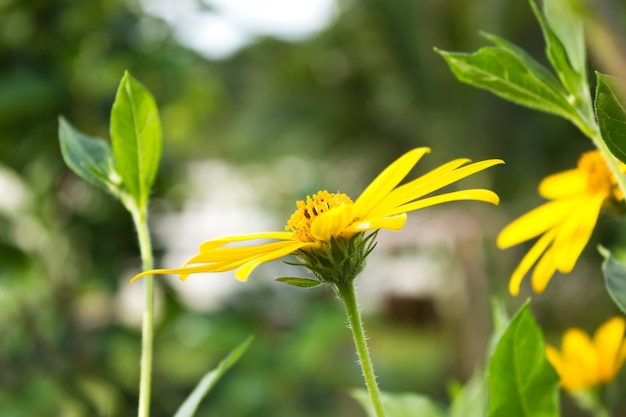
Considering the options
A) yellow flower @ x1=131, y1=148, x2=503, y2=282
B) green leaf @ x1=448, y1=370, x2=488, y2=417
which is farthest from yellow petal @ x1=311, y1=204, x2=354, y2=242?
green leaf @ x1=448, y1=370, x2=488, y2=417

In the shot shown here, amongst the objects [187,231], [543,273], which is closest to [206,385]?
[543,273]

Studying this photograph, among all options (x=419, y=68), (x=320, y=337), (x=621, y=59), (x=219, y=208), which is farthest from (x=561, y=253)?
(x=419, y=68)

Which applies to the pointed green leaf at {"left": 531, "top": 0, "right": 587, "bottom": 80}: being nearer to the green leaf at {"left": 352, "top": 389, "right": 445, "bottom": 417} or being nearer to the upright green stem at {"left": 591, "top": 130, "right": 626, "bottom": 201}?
the upright green stem at {"left": 591, "top": 130, "right": 626, "bottom": 201}

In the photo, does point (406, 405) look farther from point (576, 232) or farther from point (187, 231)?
point (187, 231)

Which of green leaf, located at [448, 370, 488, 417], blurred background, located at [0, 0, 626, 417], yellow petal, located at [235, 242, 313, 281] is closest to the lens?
yellow petal, located at [235, 242, 313, 281]

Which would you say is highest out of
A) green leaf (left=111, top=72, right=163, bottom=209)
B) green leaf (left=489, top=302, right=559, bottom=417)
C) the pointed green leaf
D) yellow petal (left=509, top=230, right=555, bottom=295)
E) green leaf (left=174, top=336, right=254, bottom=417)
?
green leaf (left=111, top=72, right=163, bottom=209)

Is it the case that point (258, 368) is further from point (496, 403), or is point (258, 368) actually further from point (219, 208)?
point (219, 208)

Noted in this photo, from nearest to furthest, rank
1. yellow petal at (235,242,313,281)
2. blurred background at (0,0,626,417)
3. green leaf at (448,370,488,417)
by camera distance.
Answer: yellow petal at (235,242,313,281) → green leaf at (448,370,488,417) → blurred background at (0,0,626,417)

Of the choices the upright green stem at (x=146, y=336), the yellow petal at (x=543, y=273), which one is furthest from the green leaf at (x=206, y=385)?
the yellow petal at (x=543, y=273)
